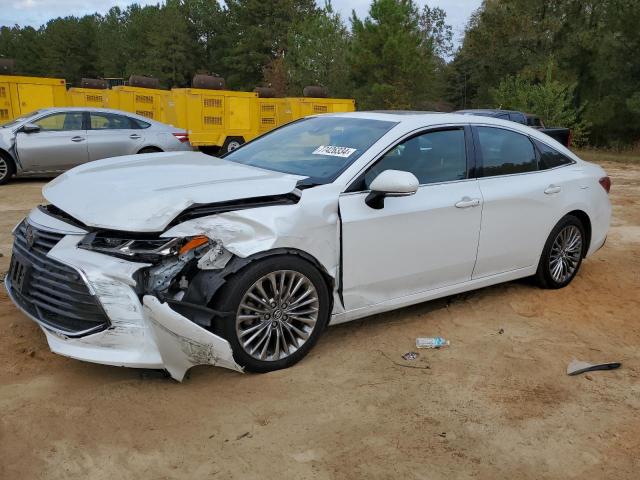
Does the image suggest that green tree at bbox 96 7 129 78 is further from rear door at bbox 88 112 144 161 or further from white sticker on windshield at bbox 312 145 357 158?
white sticker on windshield at bbox 312 145 357 158

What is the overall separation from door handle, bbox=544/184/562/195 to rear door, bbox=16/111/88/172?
8.75m

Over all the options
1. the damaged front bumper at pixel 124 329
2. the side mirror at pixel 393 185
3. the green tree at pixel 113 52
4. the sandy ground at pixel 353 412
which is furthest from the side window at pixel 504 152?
the green tree at pixel 113 52

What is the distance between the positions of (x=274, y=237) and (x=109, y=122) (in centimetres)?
893

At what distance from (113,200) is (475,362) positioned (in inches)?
98.0

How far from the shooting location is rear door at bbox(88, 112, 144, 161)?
1090 centimetres

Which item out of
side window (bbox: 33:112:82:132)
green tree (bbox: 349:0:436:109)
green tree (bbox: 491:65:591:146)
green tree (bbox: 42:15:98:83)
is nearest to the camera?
side window (bbox: 33:112:82:132)

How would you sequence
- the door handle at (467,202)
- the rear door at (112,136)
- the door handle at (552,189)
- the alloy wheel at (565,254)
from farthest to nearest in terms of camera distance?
the rear door at (112,136), the alloy wheel at (565,254), the door handle at (552,189), the door handle at (467,202)

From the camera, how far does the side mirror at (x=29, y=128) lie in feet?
34.1

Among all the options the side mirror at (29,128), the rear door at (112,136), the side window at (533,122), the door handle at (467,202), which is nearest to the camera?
the door handle at (467,202)

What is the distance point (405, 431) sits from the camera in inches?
117

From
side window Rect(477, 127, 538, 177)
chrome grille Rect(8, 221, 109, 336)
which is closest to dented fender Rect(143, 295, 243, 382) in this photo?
chrome grille Rect(8, 221, 109, 336)

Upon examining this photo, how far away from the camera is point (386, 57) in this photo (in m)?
32.2

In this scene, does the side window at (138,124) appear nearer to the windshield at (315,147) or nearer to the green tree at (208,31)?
the windshield at (315,147)

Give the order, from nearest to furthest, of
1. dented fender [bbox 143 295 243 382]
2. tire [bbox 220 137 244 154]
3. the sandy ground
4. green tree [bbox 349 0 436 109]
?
the sandy ground → dented fender [bbox 143 295 243 382] → tire [bbox 220 137 244 154] → green tree [bbox 349 0 436 109]
